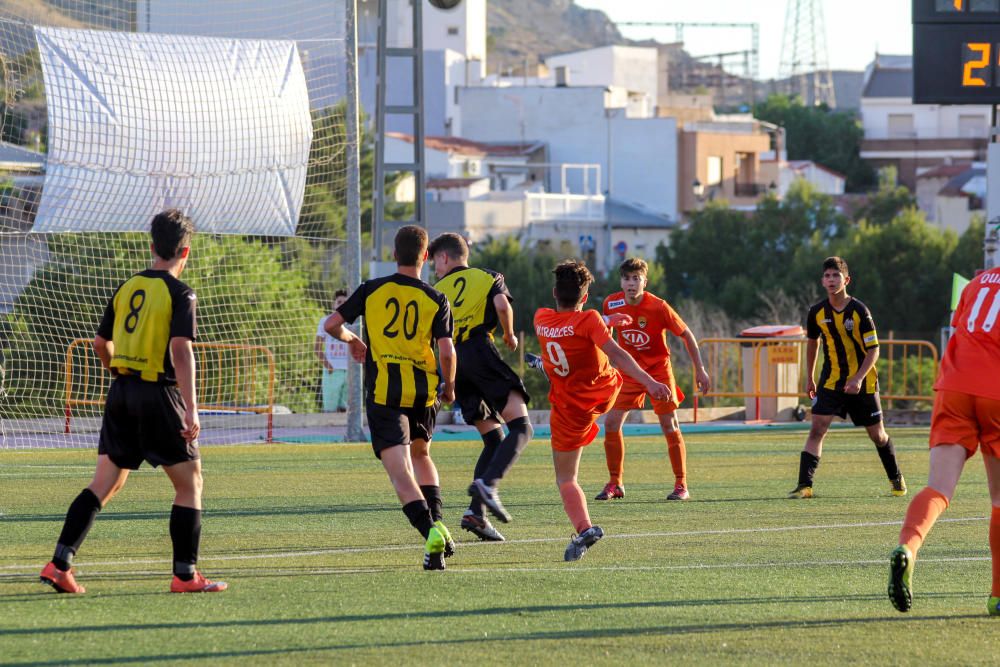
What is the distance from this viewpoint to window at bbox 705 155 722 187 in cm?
8694

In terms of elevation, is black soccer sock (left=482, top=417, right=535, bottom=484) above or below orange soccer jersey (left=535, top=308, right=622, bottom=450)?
below

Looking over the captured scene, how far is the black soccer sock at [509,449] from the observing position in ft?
30.3

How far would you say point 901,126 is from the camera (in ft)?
356

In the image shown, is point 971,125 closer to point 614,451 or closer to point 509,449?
point 614,451

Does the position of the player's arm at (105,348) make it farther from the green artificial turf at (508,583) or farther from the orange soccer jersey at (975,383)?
the orange soccer jersey at (975,383)

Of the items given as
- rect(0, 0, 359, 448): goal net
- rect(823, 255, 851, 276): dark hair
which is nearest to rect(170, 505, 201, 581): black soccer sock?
rect(823, 255, 851, 276): dark hair

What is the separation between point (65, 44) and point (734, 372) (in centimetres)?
1545

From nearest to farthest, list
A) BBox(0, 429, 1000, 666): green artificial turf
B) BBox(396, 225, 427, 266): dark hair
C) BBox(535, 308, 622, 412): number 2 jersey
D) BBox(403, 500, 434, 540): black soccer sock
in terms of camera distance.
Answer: BBox(0, 429, 1000, 666): green artificial turf, BBox(403, 500, 434, 540): black soccer sock, BBox(396, 225, 427, 266): dark hair, BBox(535, 308, 622, 412): number 2 jersey

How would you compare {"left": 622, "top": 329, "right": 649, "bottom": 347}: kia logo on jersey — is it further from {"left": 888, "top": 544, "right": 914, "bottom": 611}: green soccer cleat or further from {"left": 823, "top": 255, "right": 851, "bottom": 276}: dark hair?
{"left": 888, "top": 544, "right": 914, "bottom": 611}: green soccer cleat

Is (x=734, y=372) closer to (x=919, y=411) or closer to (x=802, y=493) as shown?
(x=919, y=411)

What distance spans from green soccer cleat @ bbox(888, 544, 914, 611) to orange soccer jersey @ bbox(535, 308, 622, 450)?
238cm

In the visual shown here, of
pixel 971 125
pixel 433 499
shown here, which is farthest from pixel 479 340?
pixel 971 125

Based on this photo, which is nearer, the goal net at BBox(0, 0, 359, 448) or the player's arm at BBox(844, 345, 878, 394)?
the player's arm at BBox(844, 345, 878, 394)

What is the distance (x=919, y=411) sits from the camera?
2284cm
